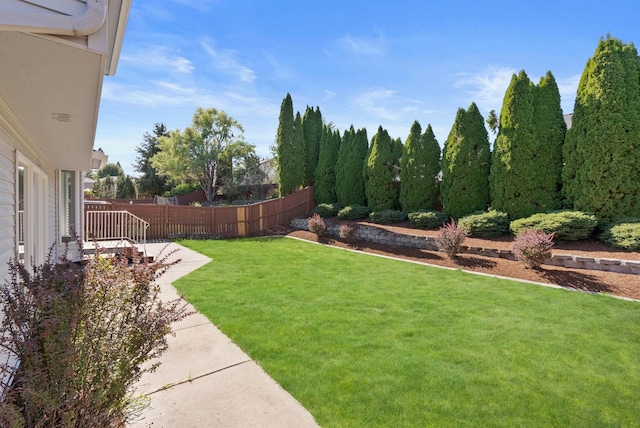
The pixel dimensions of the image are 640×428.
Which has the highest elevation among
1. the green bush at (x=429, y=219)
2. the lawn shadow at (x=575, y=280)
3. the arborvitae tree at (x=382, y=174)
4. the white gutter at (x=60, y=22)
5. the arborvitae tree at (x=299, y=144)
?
the arborvitae tree at (x=299, y=144)

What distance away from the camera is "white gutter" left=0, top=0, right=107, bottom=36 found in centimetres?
110

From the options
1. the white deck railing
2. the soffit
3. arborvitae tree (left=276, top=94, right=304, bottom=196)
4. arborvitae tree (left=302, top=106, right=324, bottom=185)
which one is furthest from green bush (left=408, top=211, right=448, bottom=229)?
the soffit

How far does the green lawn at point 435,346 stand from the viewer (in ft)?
7.93

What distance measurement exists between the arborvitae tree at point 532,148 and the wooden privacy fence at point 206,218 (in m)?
9.49

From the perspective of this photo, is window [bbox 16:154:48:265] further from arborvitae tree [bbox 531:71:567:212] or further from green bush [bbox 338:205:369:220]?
arborvitae tree [bbox 531:71:567:212]

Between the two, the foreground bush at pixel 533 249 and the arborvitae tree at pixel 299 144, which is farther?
the arborvitae tree at pixel 299 144

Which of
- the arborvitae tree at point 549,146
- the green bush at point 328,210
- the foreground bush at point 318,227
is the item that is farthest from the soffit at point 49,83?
the green bush at point 328,210

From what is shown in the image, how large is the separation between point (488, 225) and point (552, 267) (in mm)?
2102

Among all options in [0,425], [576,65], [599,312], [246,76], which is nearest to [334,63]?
[246,76]

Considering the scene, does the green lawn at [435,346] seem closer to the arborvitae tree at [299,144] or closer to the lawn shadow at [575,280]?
the lawn shadow at [575,280]

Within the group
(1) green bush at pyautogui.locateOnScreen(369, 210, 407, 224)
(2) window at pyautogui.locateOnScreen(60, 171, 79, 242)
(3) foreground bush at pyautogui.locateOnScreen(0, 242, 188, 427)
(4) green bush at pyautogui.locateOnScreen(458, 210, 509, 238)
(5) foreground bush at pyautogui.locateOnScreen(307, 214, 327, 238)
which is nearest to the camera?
(3) foreground bush at pyautogui.locateOnScreen(0, 242, 188, 427)

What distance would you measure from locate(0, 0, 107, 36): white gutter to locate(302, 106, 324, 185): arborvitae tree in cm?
1684

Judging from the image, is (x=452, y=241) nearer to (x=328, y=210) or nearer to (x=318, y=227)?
(x=318, y=227)

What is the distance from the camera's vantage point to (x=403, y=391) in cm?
261
